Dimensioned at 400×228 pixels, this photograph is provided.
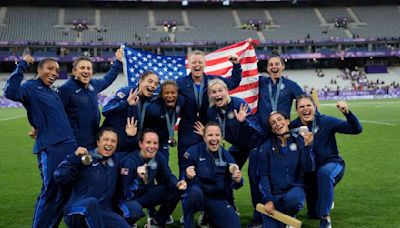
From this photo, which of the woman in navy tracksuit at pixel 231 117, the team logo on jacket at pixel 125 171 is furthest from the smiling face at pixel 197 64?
the team logo on jacket at pixel 125 171

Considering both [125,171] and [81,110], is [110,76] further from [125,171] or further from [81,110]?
[125,171]

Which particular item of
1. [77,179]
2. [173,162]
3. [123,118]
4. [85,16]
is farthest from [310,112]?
[85,16]

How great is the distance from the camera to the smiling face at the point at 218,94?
18.0 ft

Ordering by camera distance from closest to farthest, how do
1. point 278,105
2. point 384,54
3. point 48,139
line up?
point 48,139
point 278,105
point 384,54

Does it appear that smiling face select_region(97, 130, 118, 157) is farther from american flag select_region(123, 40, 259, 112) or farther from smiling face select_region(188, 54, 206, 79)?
american flag select_region(123, 40, 259, 112)

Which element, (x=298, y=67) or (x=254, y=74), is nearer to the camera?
(x=254, y=74)

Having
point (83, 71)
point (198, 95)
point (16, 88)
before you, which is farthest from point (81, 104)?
point (198, 95)

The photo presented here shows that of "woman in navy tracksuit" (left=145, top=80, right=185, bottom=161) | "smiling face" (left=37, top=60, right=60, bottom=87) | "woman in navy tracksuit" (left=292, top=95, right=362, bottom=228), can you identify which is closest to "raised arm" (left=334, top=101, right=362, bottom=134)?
"woman in navy tracksuit" (left=292, top=95, right=362, bottom=228)

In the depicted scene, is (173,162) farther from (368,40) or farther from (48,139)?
(368,40)

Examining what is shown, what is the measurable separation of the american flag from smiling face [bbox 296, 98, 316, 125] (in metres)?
2.00

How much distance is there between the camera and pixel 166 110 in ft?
18.9

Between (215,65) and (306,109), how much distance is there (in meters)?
3.54

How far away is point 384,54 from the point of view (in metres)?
56.4

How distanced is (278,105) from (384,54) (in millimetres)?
54711
